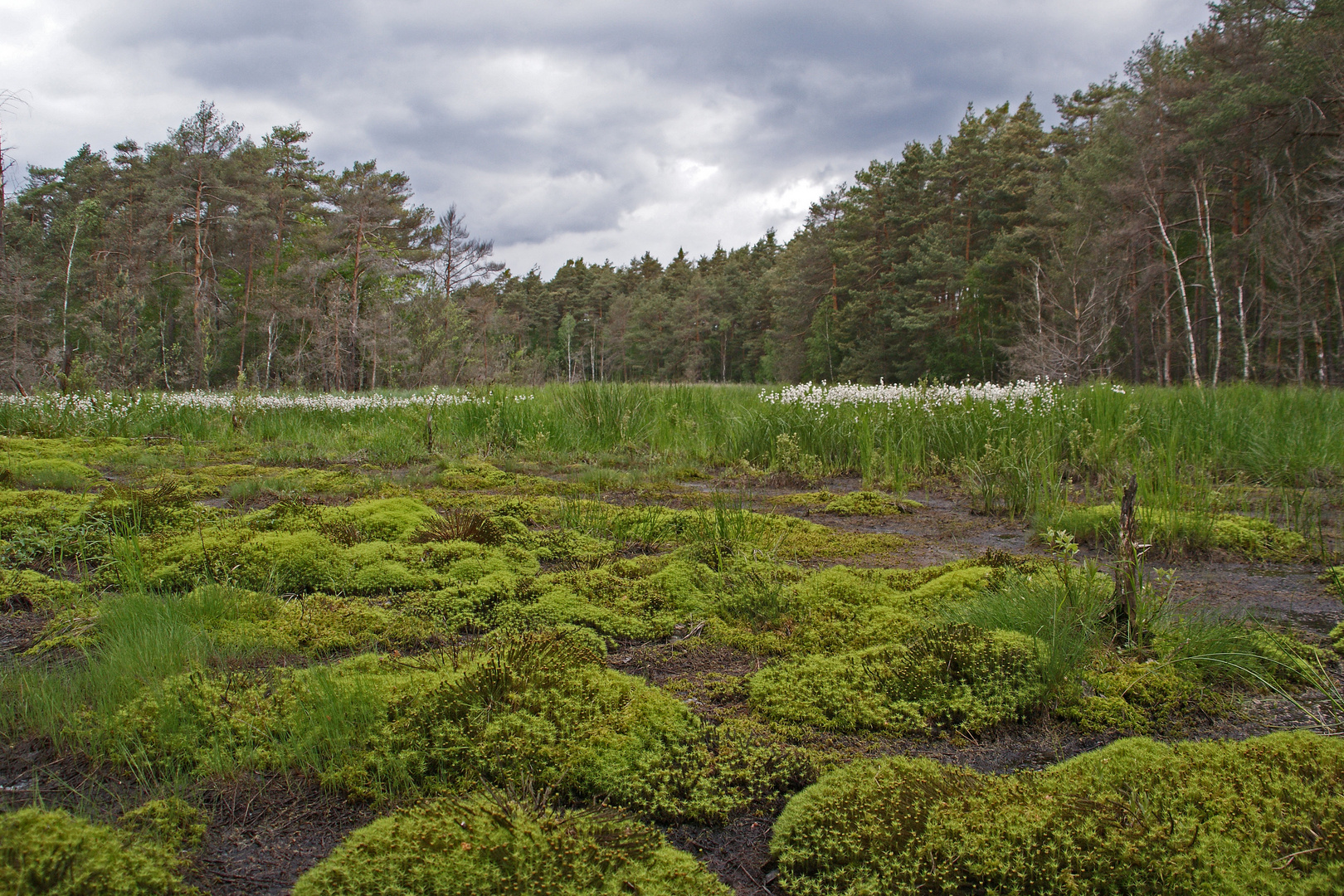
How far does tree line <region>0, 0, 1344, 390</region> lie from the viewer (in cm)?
1948

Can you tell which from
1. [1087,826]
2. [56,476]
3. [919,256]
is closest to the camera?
[1087,826]

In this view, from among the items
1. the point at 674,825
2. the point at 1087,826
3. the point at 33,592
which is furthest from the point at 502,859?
the point at 33,592

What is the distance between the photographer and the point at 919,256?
33250mm

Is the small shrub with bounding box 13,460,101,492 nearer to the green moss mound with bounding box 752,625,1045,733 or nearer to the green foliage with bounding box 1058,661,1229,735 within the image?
the green moss mound with bounding box 752,625,1045,733

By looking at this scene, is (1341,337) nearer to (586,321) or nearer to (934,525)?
(934,525)

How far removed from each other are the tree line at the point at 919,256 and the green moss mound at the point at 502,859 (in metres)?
12.8

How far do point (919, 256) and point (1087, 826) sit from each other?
→ 3549 cm

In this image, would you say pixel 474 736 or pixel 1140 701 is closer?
pixel 474 736

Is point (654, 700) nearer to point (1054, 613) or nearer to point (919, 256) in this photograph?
point (1054, 613)

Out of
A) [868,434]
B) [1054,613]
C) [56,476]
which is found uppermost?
[868,434]

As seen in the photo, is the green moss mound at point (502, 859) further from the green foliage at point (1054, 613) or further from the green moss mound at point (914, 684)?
the green foliage at point (1054, 613)

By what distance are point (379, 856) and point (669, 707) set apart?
0.75 meters

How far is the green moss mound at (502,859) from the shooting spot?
3.53ft

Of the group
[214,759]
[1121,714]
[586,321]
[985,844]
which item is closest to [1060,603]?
[1121,714]
